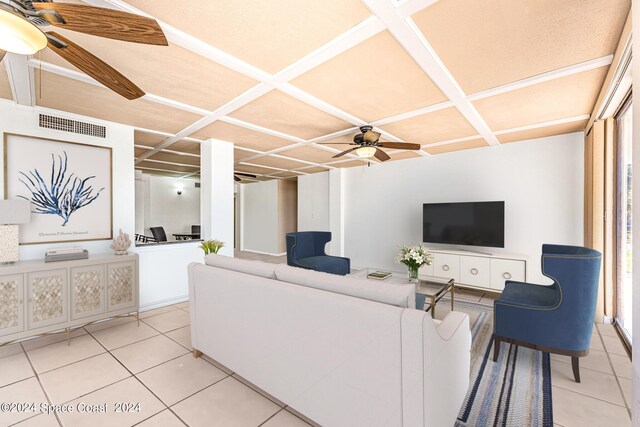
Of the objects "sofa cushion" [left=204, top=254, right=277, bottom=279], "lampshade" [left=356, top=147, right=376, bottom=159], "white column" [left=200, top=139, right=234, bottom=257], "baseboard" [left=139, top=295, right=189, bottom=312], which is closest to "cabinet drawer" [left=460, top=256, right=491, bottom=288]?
"lampshade" [left=356, top=147, right=376, bottom=159]

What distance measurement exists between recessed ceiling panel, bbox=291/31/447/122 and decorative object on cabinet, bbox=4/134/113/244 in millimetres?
2837

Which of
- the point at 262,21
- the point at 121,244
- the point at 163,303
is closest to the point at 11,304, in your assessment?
the point at 121,244

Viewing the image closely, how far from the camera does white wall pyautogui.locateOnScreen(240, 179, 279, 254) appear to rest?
8102mm

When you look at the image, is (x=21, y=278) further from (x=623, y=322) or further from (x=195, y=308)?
(x=623, y=322)

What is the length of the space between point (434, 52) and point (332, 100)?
1029mm

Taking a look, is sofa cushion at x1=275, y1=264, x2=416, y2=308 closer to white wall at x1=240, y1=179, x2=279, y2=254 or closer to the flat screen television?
the flat screen television

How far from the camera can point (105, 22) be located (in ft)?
4.11

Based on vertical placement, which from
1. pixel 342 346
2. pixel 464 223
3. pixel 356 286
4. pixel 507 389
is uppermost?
pixel 464 223

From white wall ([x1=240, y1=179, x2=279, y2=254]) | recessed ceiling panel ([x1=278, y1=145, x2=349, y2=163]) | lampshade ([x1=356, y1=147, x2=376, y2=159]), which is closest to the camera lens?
lampshade ([x1=356, y1=147, x2=376, y2=159])

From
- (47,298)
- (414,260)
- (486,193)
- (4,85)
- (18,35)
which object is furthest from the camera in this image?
(486,193)

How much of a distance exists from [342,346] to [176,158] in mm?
5476

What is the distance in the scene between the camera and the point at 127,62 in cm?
199

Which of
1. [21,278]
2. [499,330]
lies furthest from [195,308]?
[499,330]

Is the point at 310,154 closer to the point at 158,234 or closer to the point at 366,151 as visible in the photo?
the point at 366,151
